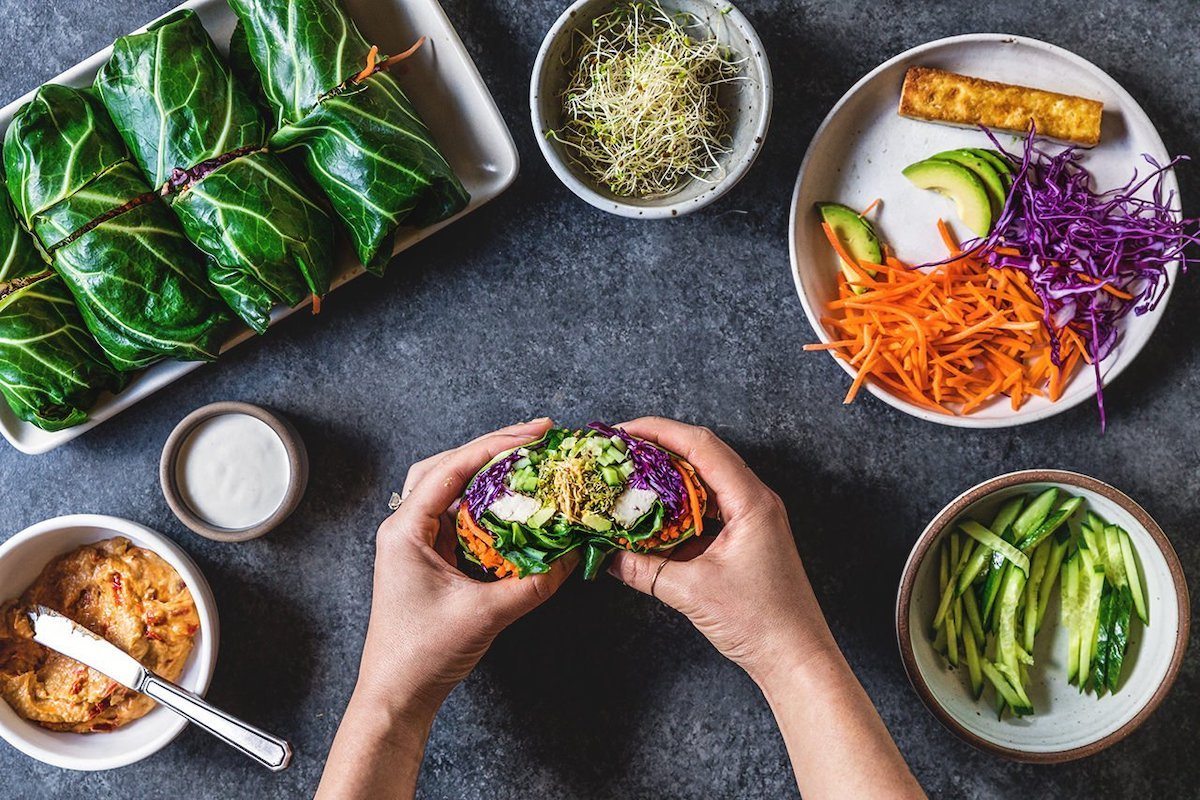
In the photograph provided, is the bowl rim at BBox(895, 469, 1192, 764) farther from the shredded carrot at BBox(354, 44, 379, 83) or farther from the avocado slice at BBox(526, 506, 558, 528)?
the shredded carrot at BBox(354, 44, 379, 83)

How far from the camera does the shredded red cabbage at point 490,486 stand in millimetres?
2205

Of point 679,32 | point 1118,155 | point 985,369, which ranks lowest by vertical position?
point 985,369

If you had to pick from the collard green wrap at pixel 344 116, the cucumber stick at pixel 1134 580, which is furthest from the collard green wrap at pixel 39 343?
the cucumber stick at pixel 1134 580

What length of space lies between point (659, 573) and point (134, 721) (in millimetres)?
1627

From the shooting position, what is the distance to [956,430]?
2.75 metres

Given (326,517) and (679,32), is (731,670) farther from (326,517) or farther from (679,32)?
(679,32)

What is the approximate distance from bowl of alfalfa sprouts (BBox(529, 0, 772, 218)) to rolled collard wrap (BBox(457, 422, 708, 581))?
71 cm

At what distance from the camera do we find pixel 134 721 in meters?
2.73

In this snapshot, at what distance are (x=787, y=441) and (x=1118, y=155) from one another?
47.2 inches

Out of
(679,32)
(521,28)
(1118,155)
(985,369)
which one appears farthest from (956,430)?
(521,28)

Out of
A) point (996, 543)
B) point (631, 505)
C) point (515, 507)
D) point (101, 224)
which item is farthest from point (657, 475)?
point (101, 224)

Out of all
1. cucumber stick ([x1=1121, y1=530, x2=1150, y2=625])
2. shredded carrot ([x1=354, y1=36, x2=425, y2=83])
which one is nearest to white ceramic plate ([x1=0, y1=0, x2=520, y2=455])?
shredded carrot ([x1=354, y1=36, x2=425, y2=83])

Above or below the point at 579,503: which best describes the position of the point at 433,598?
below

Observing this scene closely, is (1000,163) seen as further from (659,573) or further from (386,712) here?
(386,712)
